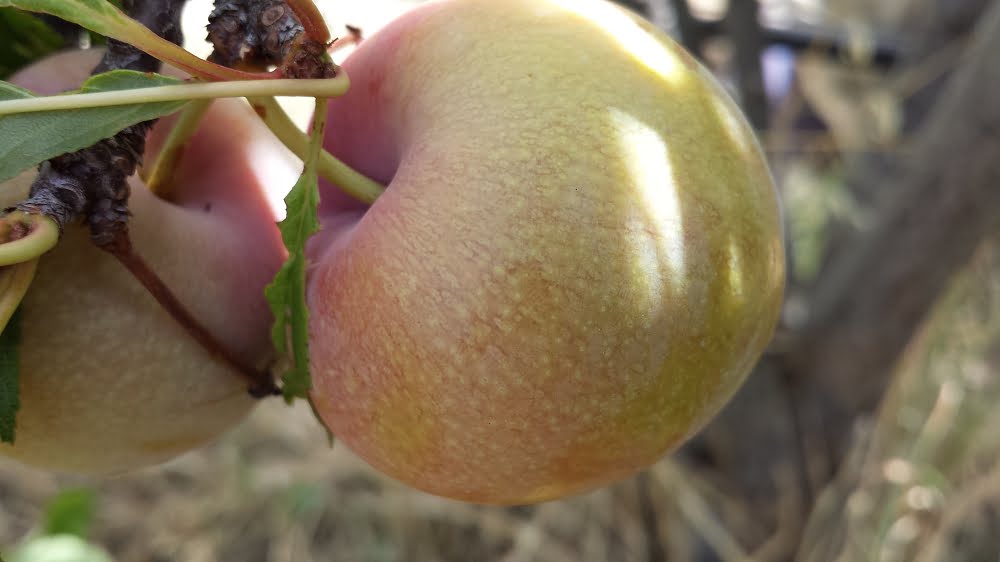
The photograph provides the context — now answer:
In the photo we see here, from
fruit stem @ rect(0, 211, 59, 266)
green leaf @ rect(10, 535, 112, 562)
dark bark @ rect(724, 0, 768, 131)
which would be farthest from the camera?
dark bark @ rect(724, 0, 768, 131)

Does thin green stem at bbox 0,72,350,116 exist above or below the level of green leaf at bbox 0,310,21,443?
above

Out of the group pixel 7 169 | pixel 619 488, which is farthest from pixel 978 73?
pixel 7 169

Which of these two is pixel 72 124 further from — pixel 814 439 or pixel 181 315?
pixel 814 439

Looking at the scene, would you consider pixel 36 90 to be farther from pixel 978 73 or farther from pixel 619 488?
pixel 619 488

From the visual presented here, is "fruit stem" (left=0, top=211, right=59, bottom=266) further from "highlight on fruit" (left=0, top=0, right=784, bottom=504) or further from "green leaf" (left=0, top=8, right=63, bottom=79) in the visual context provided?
"green leaf" (left=0, top=8, right=63, bottom=79)

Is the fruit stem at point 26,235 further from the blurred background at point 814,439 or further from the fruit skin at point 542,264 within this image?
the blurred background at point 814,439

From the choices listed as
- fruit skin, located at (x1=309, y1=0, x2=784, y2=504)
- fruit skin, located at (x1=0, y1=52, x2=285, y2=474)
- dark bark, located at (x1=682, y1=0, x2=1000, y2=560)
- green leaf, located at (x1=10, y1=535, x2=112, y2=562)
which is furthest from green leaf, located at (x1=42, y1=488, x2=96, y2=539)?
dark bark, located at (x1=682, y1=0, x2=1000, y2=560)
